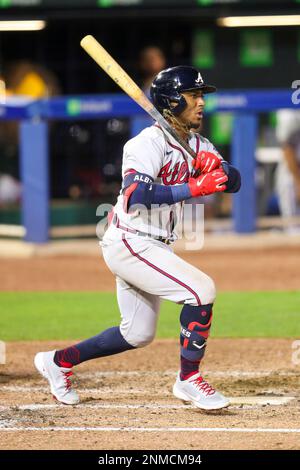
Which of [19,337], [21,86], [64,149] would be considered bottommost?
[19,337]

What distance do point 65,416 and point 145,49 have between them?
10556 millimetres

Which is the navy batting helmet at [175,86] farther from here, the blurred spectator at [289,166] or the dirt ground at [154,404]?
the blurred spectator at [289,166]

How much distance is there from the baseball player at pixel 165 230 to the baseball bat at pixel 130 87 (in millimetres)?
42

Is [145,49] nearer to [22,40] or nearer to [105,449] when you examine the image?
[22,40]

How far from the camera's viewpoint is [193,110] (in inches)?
181

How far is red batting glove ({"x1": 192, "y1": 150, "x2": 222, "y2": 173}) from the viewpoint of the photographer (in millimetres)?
4414

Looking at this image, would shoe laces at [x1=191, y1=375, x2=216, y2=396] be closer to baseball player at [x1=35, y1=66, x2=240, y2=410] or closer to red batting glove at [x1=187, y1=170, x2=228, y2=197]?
baseball player at [x1=35, y1=66, x2=240, y2=410]

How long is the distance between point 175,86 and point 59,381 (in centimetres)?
152

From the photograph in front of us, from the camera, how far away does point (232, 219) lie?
12.4m

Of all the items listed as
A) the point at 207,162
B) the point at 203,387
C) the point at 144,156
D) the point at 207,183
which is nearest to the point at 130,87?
the point at 144,156

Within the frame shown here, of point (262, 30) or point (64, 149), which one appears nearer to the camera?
point (262, 30)

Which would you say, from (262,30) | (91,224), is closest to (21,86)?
(91,224)

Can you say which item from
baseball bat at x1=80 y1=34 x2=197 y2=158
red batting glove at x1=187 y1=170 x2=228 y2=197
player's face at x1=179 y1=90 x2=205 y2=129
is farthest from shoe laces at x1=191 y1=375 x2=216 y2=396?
player's face at x1=179 y1=90 x2=205 y2=129
